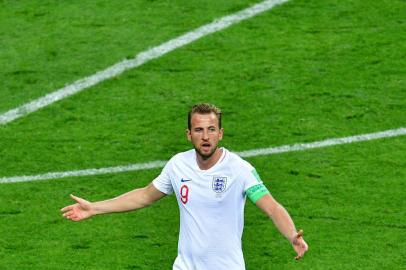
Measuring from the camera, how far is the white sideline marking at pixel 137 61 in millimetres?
14039

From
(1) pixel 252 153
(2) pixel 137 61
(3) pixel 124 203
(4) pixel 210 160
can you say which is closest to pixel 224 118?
(1) pixel 252 153

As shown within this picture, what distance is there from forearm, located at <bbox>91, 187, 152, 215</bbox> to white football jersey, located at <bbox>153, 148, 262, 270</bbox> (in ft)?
1.28

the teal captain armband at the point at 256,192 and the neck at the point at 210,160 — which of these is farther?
the neck at the point at 210,160

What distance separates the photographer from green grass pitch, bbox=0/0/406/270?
11430mm

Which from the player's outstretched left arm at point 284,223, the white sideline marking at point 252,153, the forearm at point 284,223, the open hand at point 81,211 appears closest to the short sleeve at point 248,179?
the player's outstretched left arm at point 284,223

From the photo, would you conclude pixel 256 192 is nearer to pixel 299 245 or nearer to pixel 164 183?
pixel 299 245

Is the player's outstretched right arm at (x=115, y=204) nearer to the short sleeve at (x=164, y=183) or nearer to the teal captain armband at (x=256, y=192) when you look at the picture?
the short sleeve at (x=164, y=183)

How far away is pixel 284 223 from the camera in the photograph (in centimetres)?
852

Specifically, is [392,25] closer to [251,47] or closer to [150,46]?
[251,47]

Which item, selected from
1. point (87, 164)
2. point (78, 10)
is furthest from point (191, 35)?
point (87, 164)

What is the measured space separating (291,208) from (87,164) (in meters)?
2.07

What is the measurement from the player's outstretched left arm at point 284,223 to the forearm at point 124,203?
2.96 ft

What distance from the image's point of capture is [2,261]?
36.9ft

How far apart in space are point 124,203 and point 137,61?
5.69 metres
